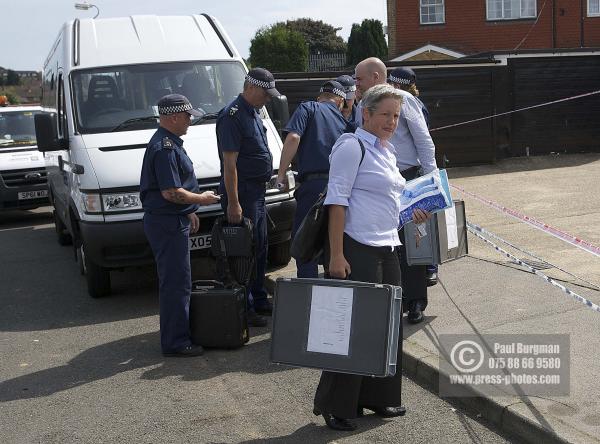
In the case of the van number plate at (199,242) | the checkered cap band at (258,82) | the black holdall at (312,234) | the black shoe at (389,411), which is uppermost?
the checkered cap band at (258,82)

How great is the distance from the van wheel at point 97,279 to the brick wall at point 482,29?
2941 centimetres

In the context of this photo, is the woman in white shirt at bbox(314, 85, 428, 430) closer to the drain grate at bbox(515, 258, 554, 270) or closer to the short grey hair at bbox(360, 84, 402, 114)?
the short grey hair at bbox(360, 84, 402, 114)

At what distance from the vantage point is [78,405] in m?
5.74

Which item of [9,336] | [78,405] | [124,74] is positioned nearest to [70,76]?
[124,74]

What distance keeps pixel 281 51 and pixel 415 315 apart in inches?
1759

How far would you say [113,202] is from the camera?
26.3 ft

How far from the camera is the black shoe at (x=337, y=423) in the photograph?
16.3ft

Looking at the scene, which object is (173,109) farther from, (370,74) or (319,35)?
(319,35)

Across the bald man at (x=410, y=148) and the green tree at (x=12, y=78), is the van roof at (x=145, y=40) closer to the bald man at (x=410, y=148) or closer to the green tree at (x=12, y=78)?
the bald man at (x=410, y=148)

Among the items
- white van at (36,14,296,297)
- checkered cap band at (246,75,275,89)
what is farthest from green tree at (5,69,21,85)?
checkered cap band at (246,75,275,89)

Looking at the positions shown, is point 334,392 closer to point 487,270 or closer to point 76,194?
point 487,270

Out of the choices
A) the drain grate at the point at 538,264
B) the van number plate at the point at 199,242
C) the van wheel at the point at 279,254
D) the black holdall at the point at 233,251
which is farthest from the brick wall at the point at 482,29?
the black holdall at the point at 233,251

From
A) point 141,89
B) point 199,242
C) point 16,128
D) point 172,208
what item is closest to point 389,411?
point 172,208

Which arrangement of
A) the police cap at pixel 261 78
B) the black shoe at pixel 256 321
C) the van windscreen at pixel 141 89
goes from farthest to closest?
the van windscreen at pixel 141 89
the black shoe at pixel 256 321
the police cap at pixel 261 78
